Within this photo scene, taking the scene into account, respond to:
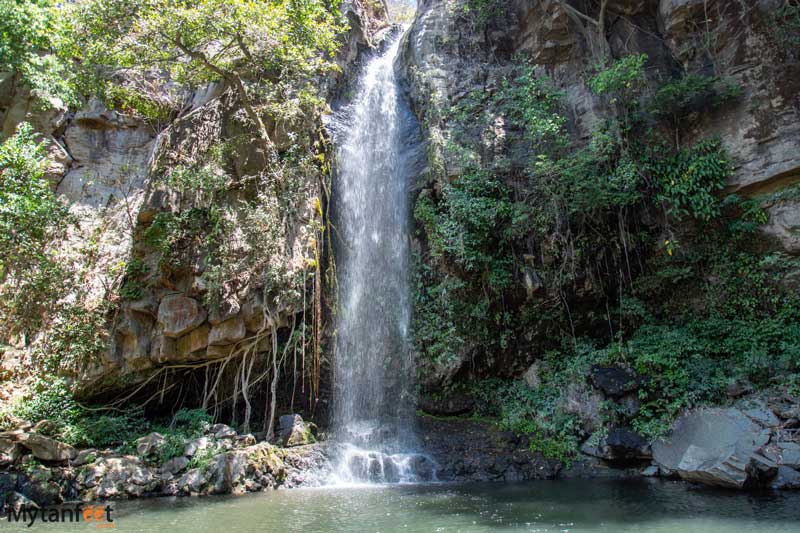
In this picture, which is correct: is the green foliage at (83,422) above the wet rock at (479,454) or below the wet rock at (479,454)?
above

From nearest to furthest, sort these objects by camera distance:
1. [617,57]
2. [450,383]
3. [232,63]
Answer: [450,383] < [232,63] < [617,57]

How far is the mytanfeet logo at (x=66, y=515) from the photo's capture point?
651 cm

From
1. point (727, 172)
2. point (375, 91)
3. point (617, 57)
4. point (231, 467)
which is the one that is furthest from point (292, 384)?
point (617, 57)

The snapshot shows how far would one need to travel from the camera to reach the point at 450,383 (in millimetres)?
11438

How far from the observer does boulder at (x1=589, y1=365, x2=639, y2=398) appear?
9.57 metres

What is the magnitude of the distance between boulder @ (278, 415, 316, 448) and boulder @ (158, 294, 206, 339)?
2896 millimetres

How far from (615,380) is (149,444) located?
9027 millimetres

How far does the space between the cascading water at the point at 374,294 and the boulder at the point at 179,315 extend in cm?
330

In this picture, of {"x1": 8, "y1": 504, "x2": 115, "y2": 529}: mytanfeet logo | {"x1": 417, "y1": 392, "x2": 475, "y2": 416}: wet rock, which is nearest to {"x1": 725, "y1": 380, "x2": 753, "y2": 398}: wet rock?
{"x1": 417, "y1": 392, "x2": 475, "y2": 416}: wet rock

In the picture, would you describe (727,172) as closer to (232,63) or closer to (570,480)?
(570,480)

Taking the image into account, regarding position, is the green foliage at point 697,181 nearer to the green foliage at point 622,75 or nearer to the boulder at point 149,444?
the green foliage at point 622,75

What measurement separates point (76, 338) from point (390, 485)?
23.6 ft

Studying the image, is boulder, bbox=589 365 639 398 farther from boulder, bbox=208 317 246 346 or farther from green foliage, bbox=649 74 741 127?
boulder, bbox=208 317 246 346

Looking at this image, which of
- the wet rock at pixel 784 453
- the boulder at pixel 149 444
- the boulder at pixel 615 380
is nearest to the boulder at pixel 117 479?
the boulder at pixel 149 444
